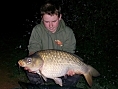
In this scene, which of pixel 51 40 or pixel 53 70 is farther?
pixel 51 40

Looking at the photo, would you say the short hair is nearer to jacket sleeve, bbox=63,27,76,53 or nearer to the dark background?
jacket sleeve, bbox=63,27,76,53

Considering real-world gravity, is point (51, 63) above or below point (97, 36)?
above

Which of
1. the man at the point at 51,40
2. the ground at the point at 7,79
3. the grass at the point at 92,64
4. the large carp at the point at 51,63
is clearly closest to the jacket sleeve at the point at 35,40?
the man at the point at 51,40

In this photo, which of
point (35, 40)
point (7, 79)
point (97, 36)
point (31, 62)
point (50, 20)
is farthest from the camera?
point (97, 36)

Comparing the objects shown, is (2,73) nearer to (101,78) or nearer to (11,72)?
(11,72)

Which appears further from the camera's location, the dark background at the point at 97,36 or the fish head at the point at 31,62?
the dark background at the point at 97,36

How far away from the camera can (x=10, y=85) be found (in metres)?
4.22

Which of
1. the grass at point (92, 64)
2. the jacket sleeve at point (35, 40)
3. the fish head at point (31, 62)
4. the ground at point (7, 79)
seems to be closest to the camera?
the fish head at point (31, 62)

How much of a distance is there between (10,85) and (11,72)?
0.67m

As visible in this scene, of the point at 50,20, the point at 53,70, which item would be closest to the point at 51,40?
the point at 50,20

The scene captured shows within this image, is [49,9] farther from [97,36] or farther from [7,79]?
[97,36]

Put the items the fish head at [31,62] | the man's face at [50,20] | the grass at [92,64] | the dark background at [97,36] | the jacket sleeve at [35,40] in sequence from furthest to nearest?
the dark background at [97,36] < the grass at [92,64] < the jacket sleeve at [35,40] < the man's face at [50,20] < the fish head at [31,62]

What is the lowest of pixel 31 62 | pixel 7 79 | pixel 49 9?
pixel 7 79

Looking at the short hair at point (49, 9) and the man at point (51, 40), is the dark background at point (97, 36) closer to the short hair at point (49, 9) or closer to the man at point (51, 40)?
the man at point (51, 40)
